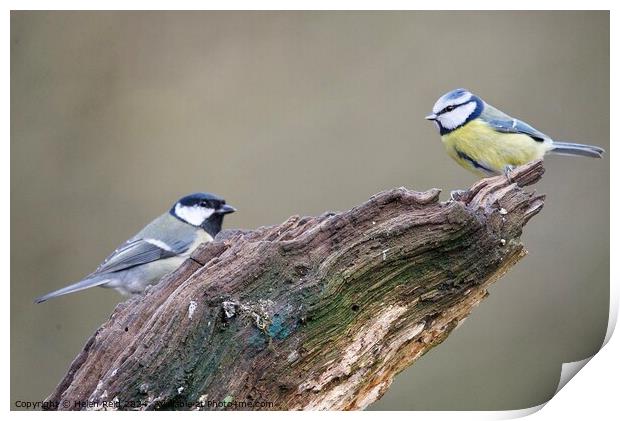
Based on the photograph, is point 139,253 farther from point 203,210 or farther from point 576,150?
point 576,150

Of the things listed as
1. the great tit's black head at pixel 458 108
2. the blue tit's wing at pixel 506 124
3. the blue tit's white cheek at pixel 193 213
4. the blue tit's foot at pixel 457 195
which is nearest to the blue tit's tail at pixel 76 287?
the blue tit's white cheek at pixel 193 213

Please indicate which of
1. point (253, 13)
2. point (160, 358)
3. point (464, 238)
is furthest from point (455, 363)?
point (253, 13)

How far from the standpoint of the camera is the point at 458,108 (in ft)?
8.07

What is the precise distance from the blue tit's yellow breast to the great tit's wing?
1102mm

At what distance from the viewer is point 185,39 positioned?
8.21 ft

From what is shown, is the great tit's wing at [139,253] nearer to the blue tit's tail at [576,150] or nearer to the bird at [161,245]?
the bird at [161,245]

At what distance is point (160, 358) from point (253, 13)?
4.27 ft

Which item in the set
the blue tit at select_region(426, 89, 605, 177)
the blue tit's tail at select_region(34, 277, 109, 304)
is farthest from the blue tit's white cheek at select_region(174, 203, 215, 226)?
the blue tit at select_region(426, 89, 605, 177)

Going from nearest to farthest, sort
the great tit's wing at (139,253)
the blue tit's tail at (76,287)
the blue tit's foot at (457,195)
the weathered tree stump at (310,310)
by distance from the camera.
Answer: the weathered tree stump at (310,310) < the blue tit's foot at (457,195) < the blue tit's tail at (76,287) < the great tit's wing at (139,253)

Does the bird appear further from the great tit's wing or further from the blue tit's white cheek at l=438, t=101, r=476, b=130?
the blue tit's white cheek at l=438, t=101, r=476, b=130

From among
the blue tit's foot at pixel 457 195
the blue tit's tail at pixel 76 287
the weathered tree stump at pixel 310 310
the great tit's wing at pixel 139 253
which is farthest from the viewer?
the great tit's wing at pixel 139 253

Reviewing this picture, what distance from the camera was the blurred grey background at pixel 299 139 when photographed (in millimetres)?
2381

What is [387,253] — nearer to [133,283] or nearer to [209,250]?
[209,250]

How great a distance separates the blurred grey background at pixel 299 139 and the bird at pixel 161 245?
5 cm
